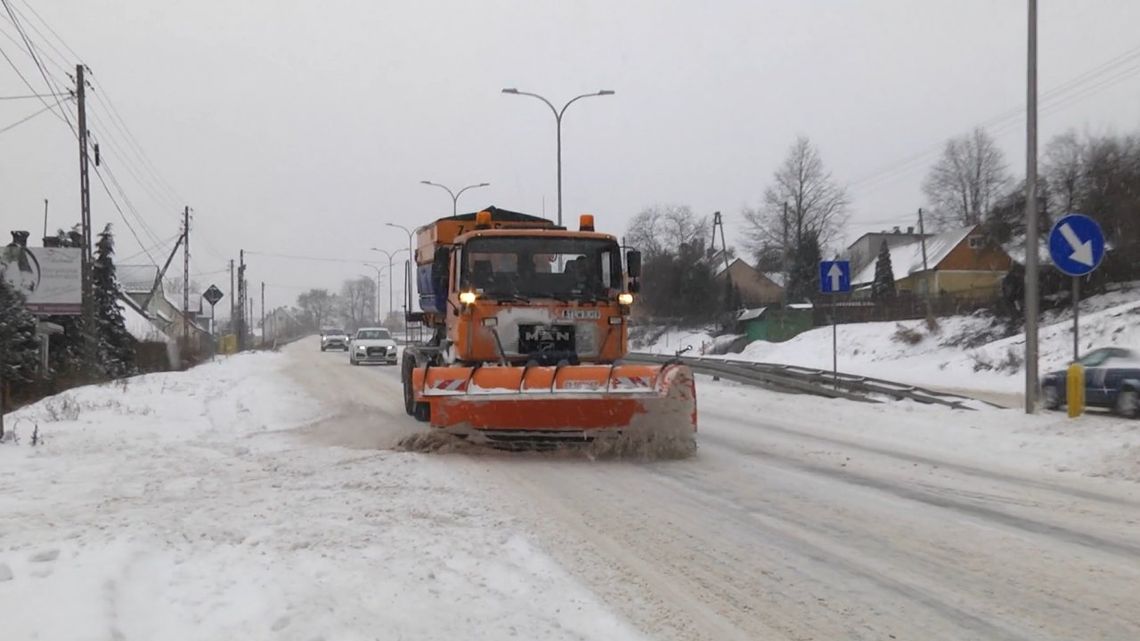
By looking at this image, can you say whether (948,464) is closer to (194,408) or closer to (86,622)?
(86,622)

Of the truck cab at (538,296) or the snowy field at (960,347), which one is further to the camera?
the snowy field at (960,347)

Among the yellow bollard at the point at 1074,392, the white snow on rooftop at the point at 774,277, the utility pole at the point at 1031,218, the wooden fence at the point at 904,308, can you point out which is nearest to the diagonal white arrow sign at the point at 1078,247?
the utility pole at the point at 1031,218

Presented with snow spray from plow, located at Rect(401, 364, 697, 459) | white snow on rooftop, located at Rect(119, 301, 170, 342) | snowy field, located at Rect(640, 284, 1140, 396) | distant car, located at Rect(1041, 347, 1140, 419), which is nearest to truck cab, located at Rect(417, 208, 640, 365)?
snow spray from plow, located at Rect(401, 364, 697, 459)

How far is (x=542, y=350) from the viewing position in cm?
1139

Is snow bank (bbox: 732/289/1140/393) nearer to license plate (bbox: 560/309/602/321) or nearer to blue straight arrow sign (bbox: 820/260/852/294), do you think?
blue straight arrow sign (bbox: 820/260/852/294)

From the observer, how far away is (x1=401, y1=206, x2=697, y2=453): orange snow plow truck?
400 inches

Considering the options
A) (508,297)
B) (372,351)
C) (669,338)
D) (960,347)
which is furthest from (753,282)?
(508,297)

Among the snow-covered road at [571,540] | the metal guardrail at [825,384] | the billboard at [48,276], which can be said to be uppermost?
the billboard at [48,276]

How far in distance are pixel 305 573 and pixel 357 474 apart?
12.4ft

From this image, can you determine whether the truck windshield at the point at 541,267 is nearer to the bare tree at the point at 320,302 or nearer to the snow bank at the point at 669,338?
the snow bank at the point at 669,338

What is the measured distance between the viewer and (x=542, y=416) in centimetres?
1018

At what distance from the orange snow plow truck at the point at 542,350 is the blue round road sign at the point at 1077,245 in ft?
18.6

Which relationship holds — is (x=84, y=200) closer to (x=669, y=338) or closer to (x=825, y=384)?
(x=825, y=384)

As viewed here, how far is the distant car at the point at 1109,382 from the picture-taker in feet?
50.5
